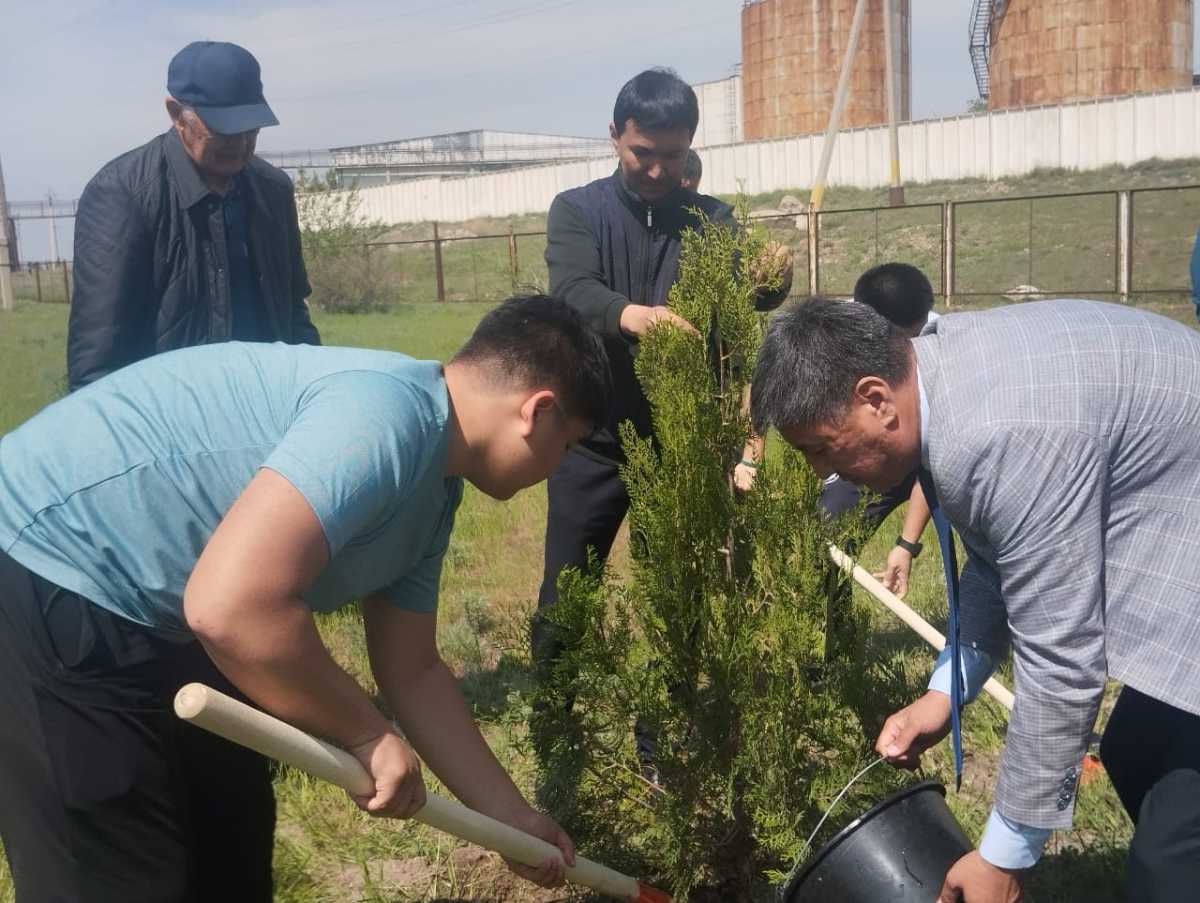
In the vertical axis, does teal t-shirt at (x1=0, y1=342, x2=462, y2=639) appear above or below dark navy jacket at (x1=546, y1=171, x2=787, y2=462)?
below

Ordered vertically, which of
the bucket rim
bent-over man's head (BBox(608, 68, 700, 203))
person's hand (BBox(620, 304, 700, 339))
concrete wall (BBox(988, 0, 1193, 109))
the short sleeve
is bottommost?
the bucket rim

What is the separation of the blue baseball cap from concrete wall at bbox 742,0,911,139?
1508 inches

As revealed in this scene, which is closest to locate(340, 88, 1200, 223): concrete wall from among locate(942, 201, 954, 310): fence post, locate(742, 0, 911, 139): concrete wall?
locate(742, 0, 911, 139): concrete wall

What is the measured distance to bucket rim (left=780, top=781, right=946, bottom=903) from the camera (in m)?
2.42

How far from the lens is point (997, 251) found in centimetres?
2361

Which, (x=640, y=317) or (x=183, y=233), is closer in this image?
(x=640, y=317)

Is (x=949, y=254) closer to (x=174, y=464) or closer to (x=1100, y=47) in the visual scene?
(x=174, y=464)

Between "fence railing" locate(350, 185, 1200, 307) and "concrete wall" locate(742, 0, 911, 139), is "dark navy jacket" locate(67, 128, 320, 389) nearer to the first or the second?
"fence railing" locate(350, 185, 1200, 307)

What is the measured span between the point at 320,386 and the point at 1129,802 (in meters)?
1.89

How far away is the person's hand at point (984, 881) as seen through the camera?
7.20ft

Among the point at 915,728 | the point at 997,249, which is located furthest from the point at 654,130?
the point at 997,249

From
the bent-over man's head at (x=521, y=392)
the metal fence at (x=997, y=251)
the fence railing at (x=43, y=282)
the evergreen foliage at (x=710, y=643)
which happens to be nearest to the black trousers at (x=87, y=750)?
the bent-over man's head at (x=521, y=392)

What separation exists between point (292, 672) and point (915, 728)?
152 centimetres

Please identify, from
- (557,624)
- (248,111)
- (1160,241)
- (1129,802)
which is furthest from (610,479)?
(1160,241)
